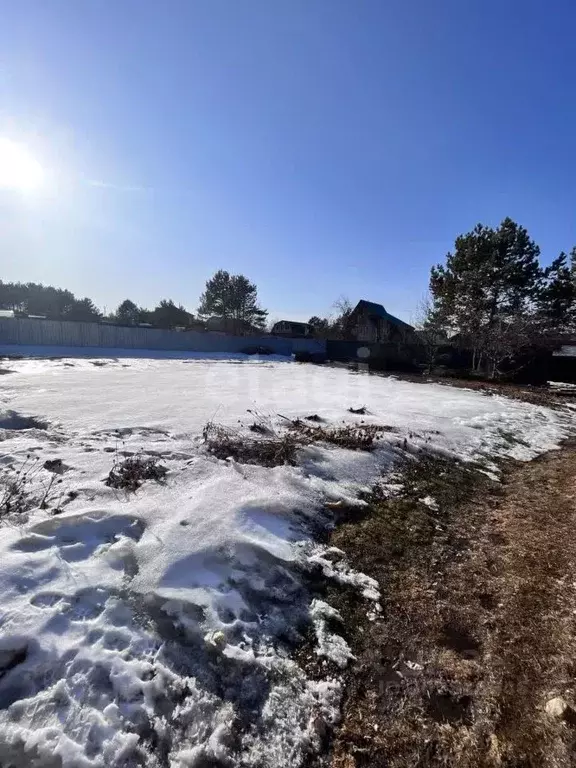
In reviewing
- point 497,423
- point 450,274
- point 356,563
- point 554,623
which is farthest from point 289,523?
point 450,274

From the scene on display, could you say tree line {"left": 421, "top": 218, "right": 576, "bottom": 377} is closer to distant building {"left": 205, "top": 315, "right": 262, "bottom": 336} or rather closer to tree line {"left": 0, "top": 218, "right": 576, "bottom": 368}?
tree line {"left": 0, "top": 218, "right": 576, "bottom": 368}

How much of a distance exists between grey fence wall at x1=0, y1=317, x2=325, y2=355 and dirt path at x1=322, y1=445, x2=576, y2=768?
79.6 ft

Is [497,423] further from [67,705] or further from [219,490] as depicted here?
[67,705]

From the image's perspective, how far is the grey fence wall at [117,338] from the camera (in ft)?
69.1

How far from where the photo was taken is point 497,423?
730cm

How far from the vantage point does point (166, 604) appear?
202 centimetres

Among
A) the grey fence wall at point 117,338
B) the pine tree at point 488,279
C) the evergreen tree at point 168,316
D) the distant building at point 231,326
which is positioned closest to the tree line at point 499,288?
the pine tree at point 488,279

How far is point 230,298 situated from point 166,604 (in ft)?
138

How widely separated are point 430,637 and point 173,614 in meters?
1.53

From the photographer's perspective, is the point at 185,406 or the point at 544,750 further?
the point at 185,406

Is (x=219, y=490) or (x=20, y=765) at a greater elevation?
(x=219, y=490)

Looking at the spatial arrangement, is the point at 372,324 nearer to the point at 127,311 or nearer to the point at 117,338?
the point at 117,338

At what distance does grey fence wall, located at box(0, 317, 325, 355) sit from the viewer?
21062mm

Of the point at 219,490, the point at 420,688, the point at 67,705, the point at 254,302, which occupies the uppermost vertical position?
the point at 254,302
